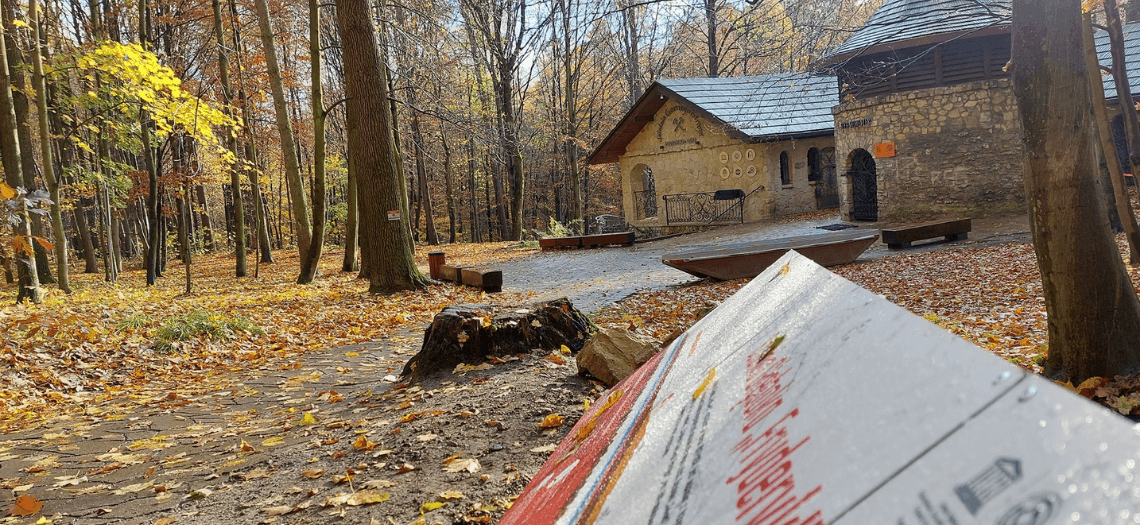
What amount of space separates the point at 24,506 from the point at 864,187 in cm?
2166

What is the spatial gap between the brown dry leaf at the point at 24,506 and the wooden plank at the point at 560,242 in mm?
18407

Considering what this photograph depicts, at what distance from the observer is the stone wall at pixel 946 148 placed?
17828 millimetres

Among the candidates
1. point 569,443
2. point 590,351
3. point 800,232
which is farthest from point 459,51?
point 569,443

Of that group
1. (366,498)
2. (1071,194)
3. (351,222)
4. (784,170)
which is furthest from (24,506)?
(784,170)

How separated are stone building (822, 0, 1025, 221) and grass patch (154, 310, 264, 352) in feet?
48.9

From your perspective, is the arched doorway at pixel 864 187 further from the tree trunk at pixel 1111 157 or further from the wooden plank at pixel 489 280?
the wooden plank at pixel 489 280

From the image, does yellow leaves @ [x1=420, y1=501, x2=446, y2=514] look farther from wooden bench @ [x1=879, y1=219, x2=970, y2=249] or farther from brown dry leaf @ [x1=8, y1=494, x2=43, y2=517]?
wooden bench @ [x1=879, y1=219, x2=970, y2=249]

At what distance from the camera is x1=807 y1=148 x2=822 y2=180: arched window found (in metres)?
25.3

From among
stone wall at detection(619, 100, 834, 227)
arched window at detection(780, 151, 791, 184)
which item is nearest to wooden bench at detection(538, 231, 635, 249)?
stone wall at detection(619, 100, 834, 227)

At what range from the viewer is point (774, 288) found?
1804 millimetres

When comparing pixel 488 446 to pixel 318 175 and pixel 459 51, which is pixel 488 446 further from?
pixel 459 51

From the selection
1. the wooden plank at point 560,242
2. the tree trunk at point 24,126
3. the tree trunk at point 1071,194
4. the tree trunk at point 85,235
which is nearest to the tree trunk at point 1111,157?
the tree trunk at point 1071,194

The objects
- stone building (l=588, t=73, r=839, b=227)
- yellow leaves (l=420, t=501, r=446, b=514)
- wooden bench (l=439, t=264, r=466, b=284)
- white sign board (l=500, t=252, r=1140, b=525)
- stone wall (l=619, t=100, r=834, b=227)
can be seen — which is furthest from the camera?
stone wall (l=619, t=100, r=834, b=227)

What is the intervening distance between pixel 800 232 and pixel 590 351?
16162 millimetres
